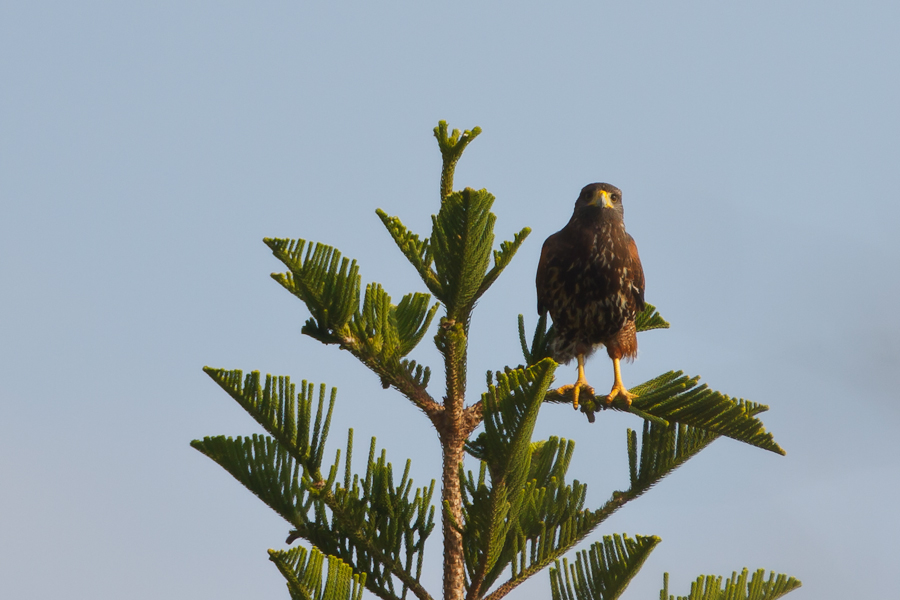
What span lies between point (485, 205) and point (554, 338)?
4.59 ft

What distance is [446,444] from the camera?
11.4 feet

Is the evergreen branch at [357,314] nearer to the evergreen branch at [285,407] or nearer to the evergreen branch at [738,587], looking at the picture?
the evergreen branch at [285,407]

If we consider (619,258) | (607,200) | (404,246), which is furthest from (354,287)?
(607,200)

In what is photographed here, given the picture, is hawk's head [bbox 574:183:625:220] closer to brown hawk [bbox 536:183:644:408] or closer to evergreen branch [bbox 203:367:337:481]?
brown hawk [bbox 536:183:644:408]

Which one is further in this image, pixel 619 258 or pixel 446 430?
pixel 619 258

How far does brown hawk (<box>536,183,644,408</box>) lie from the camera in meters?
4.56

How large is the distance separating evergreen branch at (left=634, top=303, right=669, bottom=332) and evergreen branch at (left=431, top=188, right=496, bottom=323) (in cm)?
145

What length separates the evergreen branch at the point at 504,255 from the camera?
11.4 ft

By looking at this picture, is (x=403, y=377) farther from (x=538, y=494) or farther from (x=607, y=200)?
(x=607, y=200)

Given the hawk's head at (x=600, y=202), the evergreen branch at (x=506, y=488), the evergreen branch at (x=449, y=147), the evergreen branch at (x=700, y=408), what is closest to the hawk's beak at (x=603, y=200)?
the hawk's head at (x=600, y=202)

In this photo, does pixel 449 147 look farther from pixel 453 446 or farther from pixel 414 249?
pixel 453 446

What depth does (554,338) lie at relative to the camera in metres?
4.53

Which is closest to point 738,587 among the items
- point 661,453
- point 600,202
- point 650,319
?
point 661,453

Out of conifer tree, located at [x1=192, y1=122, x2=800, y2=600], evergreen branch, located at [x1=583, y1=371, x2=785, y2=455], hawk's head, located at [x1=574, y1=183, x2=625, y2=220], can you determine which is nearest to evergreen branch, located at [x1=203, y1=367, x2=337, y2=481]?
conifer tree, located at [x1=192, y1=122, x2=800, y2=600]
